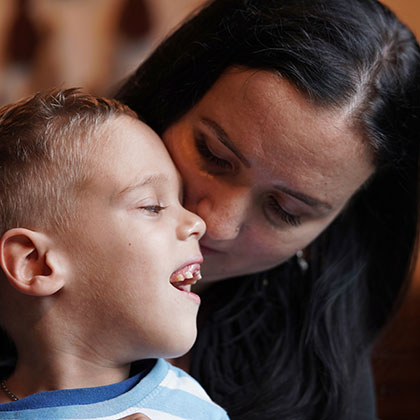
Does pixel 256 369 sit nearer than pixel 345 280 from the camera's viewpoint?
Yes

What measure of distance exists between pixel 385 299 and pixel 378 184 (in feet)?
0.95

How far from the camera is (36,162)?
95 cm

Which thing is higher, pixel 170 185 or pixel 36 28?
pixel 170 185

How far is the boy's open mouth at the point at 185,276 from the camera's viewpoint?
39.7 inches

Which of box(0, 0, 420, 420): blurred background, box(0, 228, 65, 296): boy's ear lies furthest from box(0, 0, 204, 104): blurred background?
box(0, 228, 65, 296): boy's ear

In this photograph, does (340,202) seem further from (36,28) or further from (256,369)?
(36,28)

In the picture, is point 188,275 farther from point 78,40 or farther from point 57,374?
point 78,40

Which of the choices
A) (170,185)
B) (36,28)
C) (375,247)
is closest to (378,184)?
(375,247)

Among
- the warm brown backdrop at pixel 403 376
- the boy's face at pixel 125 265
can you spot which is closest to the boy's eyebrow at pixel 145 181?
the boy's face at pixel 125 265

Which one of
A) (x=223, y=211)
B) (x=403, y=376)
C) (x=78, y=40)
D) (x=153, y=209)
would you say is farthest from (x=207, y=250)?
(x=78, y=40)

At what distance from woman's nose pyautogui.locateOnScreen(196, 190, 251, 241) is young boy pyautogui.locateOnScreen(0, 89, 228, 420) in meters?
0.10

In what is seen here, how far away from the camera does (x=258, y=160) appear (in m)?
1.09

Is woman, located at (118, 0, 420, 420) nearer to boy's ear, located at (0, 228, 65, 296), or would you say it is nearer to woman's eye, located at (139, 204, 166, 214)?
woman's eye, located at (139, 204, 166, 214)

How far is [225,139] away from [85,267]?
12.8 inches
